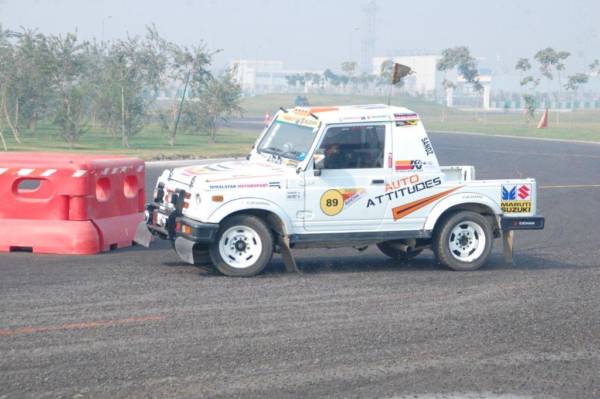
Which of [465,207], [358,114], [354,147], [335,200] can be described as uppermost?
[358,114]

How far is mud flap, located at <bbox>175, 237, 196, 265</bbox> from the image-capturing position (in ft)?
36.4

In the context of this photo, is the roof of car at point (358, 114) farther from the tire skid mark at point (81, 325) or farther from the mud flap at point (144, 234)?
the tire skid mark at point (81, 325)

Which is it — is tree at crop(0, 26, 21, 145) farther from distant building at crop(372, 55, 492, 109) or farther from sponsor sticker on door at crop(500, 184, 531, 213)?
distant building at crop(372, 55, 492, 109)

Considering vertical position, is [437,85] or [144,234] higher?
[437,85]

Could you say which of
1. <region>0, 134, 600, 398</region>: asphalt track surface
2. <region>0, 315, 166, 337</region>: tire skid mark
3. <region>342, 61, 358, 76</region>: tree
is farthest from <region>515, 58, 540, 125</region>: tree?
<region>0, 315, 166, 337</region>: tire skid mark

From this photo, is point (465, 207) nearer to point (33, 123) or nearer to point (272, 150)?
point (272, 150)

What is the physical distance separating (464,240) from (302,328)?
164 inches

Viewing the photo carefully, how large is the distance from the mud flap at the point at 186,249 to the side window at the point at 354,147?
1.91 meters

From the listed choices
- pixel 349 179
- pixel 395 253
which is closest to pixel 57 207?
pixel 349 179

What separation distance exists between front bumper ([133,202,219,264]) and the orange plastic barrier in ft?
3.05

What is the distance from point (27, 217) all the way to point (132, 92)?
2627 centimetres

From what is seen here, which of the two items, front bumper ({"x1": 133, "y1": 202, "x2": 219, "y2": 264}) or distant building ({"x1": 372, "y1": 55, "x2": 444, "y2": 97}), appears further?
distant building ({"x1": 372, "y1": 55, "x2": 444, "y2": 97})

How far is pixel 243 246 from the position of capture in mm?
11344

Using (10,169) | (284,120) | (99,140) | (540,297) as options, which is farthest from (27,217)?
(99,140)
